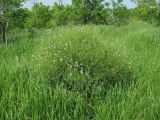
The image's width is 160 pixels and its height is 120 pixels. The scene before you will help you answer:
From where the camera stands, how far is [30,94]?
4.21 metres

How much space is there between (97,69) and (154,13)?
7753 millimetres

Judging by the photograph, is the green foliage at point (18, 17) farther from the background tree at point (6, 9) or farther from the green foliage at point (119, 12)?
the green foliage at point (119, 12)

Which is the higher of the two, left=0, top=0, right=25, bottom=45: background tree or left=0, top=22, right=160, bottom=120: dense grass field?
left=0, top=0, right=25, bottom=45: background tree

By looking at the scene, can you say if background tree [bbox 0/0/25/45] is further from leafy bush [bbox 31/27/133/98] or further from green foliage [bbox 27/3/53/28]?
leafy bush [bbox 31/27/133/98]

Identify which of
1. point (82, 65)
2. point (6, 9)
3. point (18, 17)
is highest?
point (6, 9)

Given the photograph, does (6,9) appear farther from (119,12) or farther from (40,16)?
(119,12)

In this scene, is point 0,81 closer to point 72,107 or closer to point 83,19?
point 72,107

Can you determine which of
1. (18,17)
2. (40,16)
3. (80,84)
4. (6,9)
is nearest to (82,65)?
(80,84)

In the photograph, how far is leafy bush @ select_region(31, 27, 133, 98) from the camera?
4737mm

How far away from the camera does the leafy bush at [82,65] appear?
186 inches

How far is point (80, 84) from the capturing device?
15.3 ft

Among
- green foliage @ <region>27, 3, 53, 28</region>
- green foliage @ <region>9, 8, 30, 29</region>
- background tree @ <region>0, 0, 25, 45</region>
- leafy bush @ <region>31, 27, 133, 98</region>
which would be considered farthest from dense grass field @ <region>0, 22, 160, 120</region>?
green foliage @ <region>27, 3, 53, 28</region>

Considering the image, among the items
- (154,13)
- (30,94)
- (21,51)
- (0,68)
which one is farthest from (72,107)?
(154,13)

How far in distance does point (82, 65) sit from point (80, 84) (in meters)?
0.41
